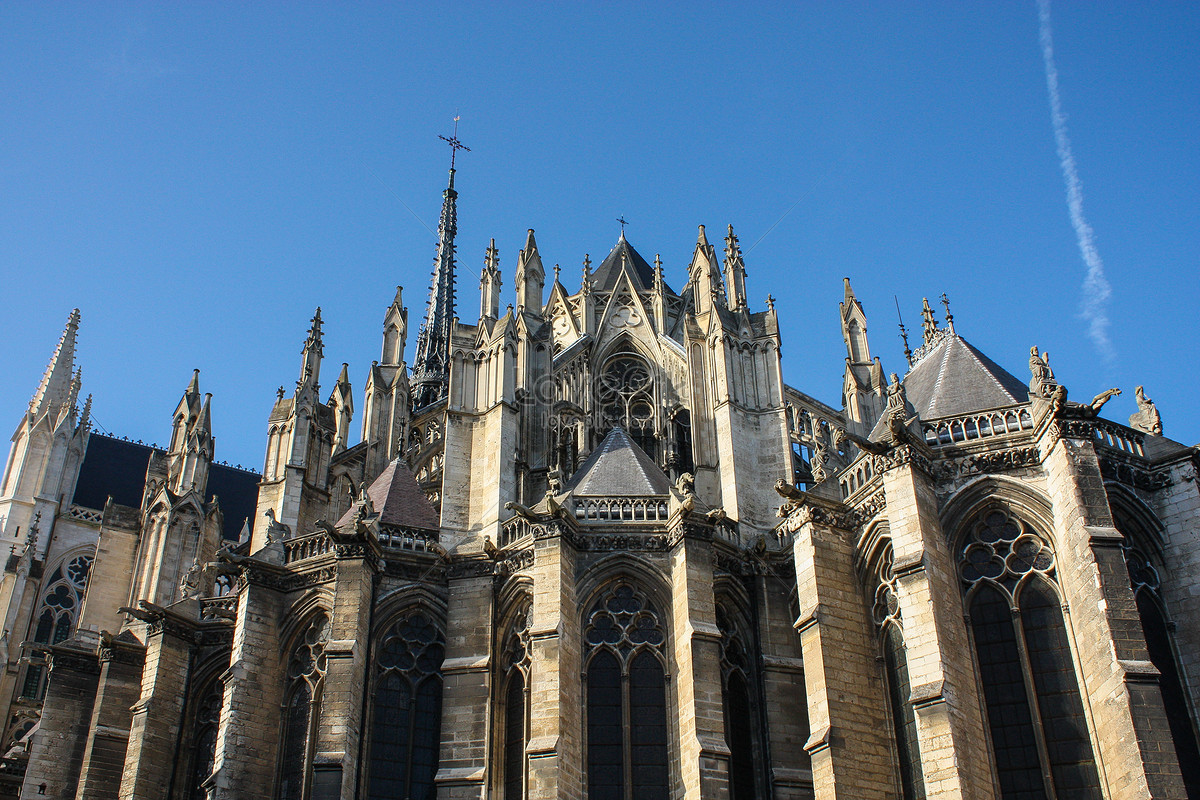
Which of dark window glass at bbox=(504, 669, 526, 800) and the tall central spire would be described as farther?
the tall central spire

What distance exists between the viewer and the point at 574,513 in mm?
21406

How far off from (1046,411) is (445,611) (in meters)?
11.1

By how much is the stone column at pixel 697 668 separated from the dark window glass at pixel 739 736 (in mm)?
791

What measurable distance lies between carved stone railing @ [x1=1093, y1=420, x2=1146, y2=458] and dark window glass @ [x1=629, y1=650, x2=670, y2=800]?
8264 mm

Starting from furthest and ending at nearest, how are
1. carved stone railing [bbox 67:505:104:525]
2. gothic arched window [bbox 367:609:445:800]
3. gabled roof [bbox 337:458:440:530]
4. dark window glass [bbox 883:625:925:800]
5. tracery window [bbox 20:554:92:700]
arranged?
1. carved stone railing [bbox 67:505:104:525]
2. tracery window [bbox 20:554:92:700]
3. gabled roof [bbox 337:458:440:530]
4. gothic arched window [bbox 367:609:445:800]
5. dark window glass [bbox 883:625:925:800]

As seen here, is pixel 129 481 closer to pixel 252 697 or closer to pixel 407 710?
pixel 252 697

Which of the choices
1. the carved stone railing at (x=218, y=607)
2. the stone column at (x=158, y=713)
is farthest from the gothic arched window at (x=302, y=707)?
the carved stone railing at (x=218, y=607)

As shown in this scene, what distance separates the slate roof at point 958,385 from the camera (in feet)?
68.2

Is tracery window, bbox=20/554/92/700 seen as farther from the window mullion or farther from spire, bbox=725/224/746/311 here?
the window mullion

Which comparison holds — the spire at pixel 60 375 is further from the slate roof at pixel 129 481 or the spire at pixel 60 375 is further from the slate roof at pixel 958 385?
the slate roof at pixel 958 385

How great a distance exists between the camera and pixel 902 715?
18.1m

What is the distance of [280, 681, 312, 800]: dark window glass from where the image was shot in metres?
19.9

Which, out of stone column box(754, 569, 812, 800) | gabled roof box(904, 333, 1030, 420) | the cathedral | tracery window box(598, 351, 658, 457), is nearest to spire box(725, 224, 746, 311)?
the cathedral

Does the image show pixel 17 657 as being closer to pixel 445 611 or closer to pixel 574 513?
pixel 445 611
